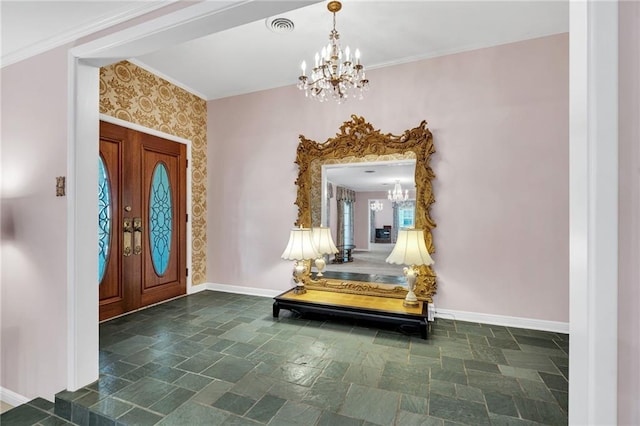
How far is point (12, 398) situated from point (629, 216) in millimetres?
3807

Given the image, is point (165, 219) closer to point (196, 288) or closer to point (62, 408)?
point (196, 288)

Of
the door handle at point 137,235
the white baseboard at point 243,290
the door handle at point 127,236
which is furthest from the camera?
the white baseboard at point 243,290

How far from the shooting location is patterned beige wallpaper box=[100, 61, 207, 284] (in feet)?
10.1

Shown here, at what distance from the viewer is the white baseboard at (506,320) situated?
2744mm

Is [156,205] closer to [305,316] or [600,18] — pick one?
[305,316]

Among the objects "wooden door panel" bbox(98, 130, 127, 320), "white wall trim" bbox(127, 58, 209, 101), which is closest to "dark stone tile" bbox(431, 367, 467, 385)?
"wooden door panel" bbox(98, 130, 127, 320)

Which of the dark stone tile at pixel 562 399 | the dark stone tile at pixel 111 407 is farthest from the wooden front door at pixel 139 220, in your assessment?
the dark stone tile at pixel 562 399

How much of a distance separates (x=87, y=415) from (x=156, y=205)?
8.04 feet

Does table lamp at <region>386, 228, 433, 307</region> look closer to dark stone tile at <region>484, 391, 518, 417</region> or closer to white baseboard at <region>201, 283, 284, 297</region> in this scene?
dark stone tile at <region>484, 391, 518, 417</region>

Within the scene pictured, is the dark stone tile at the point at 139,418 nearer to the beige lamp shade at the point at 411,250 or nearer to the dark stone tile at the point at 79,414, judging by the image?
the dark stone tile at the point at 79,414

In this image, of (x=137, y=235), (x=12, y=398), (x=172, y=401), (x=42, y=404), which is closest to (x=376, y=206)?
(x=172, y=401)

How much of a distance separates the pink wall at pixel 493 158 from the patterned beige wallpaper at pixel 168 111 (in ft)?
5.46

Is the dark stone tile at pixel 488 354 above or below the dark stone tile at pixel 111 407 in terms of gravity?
above

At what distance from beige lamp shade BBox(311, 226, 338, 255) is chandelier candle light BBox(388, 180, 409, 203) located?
891 mm
